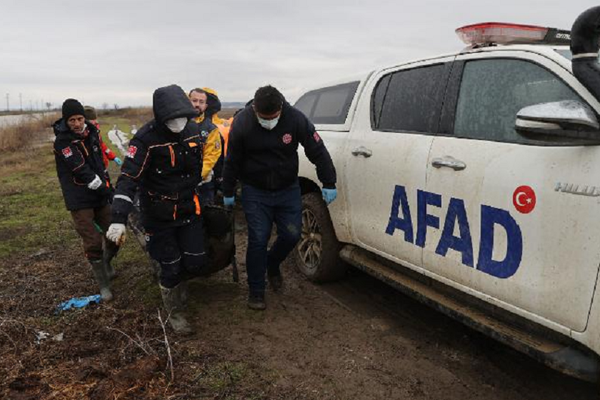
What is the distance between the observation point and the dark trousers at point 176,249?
11.9 feet

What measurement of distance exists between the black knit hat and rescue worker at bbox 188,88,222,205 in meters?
1.10

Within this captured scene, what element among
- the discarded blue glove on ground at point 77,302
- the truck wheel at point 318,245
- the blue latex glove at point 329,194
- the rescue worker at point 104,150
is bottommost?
the discarded blue glove on ground at point 77,302

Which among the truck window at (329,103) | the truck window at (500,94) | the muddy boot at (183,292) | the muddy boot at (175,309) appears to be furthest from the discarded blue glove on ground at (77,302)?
the truck window at (500,94)

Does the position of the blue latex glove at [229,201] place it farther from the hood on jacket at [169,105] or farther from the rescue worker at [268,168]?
the hood on jacket at [169,105]

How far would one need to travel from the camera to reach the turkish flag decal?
2.40 meters

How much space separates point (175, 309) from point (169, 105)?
151 cm

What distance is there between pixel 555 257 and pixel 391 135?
1.48m

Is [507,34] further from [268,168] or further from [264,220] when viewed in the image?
[264,220]

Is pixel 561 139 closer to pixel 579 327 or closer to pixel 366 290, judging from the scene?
pixel 579 327

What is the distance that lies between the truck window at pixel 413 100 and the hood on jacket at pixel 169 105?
140 cm

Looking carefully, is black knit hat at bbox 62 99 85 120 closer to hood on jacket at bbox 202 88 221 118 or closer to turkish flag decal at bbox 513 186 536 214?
hood on jacket at bbox 202 88 221 118

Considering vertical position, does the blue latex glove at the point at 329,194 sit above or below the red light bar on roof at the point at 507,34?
below

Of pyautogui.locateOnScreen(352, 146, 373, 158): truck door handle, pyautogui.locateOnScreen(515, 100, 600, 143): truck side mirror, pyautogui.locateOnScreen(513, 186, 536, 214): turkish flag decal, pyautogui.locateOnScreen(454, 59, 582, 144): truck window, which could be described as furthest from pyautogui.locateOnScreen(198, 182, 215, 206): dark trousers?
pyautogui.locateOnScreen(515, 100, 600, 143): truck side mirror

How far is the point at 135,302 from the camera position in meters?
4.16
